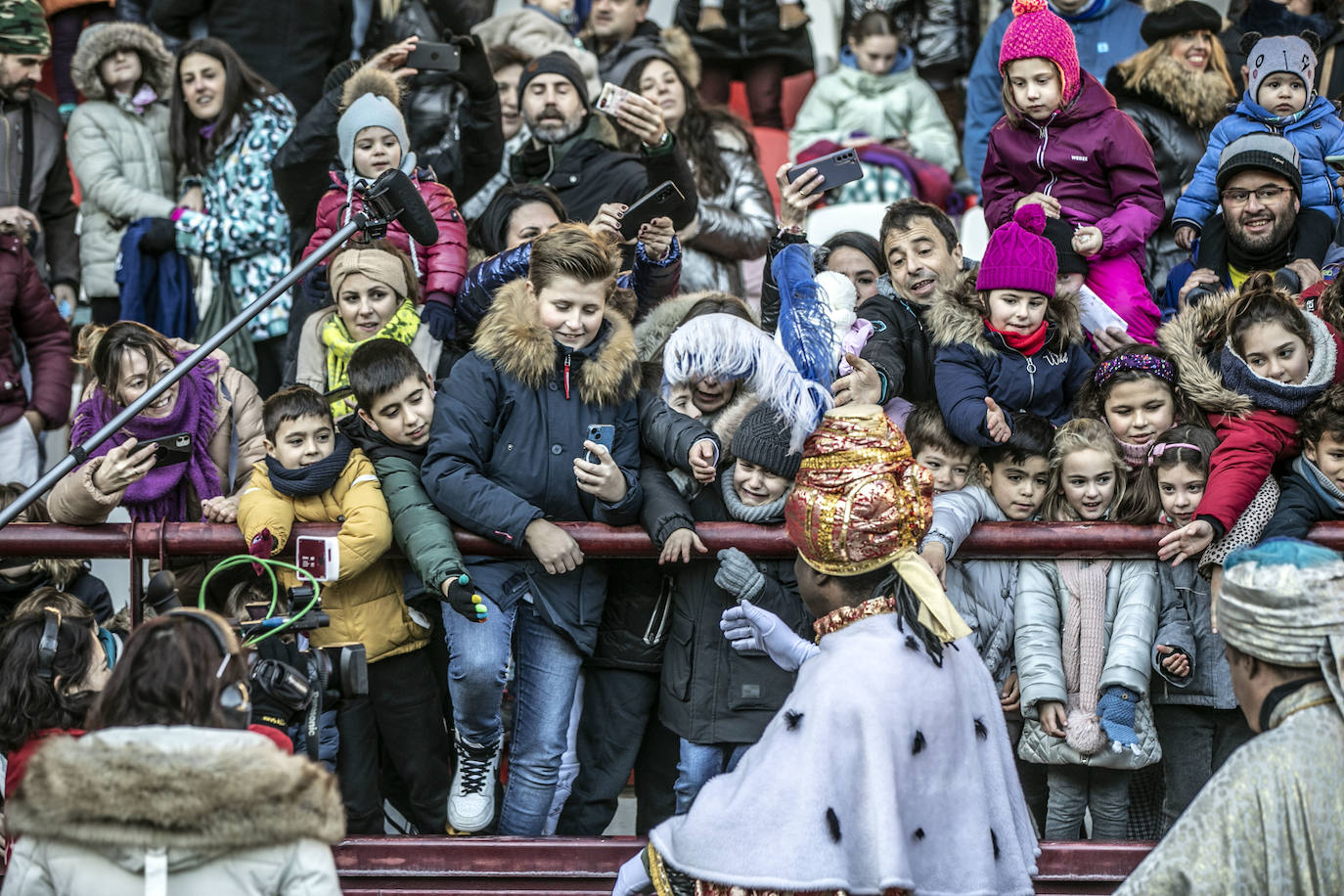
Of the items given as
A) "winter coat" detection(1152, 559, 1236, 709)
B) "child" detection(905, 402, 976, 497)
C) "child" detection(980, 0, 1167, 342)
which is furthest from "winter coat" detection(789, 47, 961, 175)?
"winter coat" detection(1152, 559, 1236, 709)

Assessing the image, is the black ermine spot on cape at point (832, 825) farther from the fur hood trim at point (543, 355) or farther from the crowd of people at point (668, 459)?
the fur hood trim at point (543, 355)

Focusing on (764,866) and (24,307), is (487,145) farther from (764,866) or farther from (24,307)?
(764,866)

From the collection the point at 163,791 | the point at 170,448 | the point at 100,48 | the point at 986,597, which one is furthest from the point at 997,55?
the point at 163,791

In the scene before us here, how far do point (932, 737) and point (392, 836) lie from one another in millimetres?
1871

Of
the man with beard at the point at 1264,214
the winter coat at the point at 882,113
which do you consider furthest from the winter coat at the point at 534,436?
the winter coat at the point at 882,113

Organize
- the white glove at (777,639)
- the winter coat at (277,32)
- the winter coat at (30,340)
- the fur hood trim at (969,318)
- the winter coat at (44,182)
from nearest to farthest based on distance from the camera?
the white glove at (777,639)
the fur hood trim at (969,318)
the winter coat at (30,340)
the winter coat at (44,182)
the winter coat at (277,32)

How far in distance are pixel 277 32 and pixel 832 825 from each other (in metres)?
6.49

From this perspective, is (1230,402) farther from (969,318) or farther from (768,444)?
(768,444)

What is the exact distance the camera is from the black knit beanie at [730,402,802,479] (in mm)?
4992

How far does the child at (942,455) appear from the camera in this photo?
546cm

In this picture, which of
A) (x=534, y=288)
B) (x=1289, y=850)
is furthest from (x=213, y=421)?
(x=1289, y=850)

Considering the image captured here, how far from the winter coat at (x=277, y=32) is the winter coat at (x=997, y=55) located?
3488mm

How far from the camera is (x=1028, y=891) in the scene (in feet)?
13.0

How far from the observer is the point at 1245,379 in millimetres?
5348
